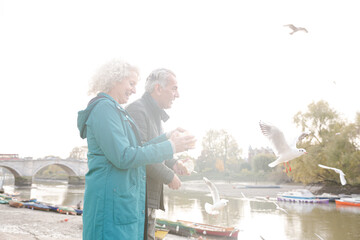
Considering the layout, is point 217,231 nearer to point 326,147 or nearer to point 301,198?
point 301,198

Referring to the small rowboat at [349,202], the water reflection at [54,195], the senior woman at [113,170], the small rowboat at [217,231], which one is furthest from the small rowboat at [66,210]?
the small rowboat at [349,202]

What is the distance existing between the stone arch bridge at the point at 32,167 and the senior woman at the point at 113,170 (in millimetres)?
40146

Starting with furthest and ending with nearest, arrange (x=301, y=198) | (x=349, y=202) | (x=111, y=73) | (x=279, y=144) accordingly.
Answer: (x=301, y=198)
(x=349, y=202)
(x=279, y=144)
(x=111, y=73)

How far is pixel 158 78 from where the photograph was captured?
79.6 inches

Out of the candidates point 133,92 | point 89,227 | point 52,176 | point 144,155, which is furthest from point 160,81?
point 52,176

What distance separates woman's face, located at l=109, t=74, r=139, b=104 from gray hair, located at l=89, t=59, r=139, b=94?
21mm

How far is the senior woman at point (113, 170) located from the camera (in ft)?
4.10

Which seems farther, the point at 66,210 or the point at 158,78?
the point at 66,210

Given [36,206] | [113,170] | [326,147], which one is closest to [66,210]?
[36,206]

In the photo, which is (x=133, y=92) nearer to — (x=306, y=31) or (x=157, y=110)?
(x=157, y=110)

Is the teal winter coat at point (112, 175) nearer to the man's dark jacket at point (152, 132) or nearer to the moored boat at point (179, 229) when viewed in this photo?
the man's dark jacket at point (152, 132)

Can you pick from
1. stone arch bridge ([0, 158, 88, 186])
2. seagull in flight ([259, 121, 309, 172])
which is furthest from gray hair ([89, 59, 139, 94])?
stone arch bridge ([0, 158, 88, 186])

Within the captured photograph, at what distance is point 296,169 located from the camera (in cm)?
2366

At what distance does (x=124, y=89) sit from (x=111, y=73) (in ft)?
0.38
